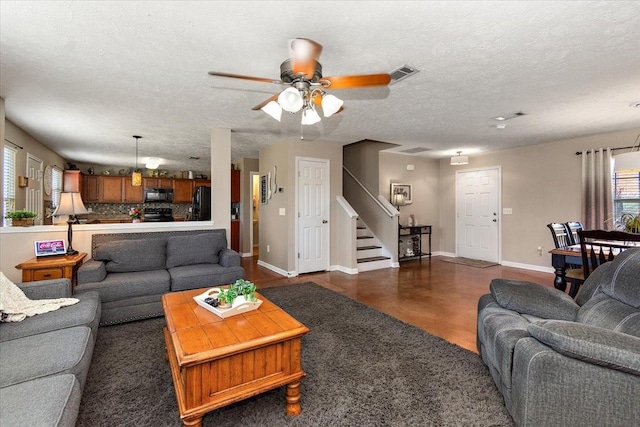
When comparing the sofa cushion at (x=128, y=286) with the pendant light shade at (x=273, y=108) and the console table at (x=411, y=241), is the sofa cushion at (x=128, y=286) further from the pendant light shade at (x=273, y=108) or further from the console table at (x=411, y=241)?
the console table at (x=411, y=241)

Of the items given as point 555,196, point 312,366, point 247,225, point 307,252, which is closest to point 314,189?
point 307,252

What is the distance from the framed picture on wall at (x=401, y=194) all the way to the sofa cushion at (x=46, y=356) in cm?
592

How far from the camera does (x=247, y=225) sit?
24.9 feet

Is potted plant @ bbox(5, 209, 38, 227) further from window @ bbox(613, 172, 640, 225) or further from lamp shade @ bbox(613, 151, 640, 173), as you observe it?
window @ bbox(613, 172, 640, 225)

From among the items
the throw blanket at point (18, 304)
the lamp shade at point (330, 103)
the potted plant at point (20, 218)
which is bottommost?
the throw blanket at point (18, 304)

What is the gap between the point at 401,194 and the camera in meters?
7.01

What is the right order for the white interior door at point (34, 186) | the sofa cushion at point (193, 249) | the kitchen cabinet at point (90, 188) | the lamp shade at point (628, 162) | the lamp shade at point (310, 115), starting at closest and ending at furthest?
the lamp shade at point (310, 115)
the lamp shade at point (628, 162)
the sofa cushion at point (193, 249)
the white interior door at point (34, 186)
the kitchen cabinet at point (90, 188)

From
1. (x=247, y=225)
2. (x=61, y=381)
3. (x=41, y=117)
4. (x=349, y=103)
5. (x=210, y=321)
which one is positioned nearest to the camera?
(x=61, y=381)

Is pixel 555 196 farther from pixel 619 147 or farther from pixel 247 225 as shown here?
pixel 247 225

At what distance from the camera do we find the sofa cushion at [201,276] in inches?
133

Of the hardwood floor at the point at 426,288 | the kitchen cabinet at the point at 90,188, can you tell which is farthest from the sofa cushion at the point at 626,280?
the kitchen cabinet at the point at 90,188

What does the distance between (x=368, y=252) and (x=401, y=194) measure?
5.42 feet

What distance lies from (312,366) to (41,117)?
4.54 metres

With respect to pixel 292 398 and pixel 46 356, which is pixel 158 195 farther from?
pixel 292 398
